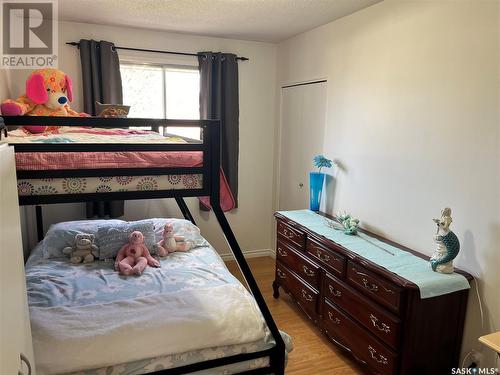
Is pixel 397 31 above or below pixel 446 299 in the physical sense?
above

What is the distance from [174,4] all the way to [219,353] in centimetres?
233

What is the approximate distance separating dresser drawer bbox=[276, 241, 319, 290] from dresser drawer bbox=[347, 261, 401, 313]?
0.42 m

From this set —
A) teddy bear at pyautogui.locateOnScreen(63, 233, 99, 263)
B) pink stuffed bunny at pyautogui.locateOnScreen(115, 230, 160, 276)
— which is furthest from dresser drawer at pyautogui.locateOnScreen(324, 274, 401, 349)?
teddy bear at pyautogui.locateOnScreen(63, 233, 99, 263)

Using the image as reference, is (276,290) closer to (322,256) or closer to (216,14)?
(322,256)

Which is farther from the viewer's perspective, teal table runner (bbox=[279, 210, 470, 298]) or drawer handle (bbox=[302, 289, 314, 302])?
drawer handle (bbox=[302, 289, 314, 302])

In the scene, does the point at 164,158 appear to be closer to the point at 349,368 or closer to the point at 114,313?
the point at 114,313

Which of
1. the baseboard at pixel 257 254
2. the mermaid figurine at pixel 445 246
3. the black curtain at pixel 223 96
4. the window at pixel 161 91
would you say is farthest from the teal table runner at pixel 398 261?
the window at pixel 161 91

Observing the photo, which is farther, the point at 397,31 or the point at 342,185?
the point at 342,185

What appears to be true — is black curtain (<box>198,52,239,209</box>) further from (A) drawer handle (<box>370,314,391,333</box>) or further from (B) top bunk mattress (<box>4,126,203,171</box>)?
(A) drawer handle (<box>370,314,391,333</box>)

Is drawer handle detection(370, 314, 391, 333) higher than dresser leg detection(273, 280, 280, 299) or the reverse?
higher

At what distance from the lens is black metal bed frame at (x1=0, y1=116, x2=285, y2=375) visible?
5.06ft

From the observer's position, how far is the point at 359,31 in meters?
2.75

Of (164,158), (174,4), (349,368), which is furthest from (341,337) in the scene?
(174,4)

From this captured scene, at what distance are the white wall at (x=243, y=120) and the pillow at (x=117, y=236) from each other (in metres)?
0.90
